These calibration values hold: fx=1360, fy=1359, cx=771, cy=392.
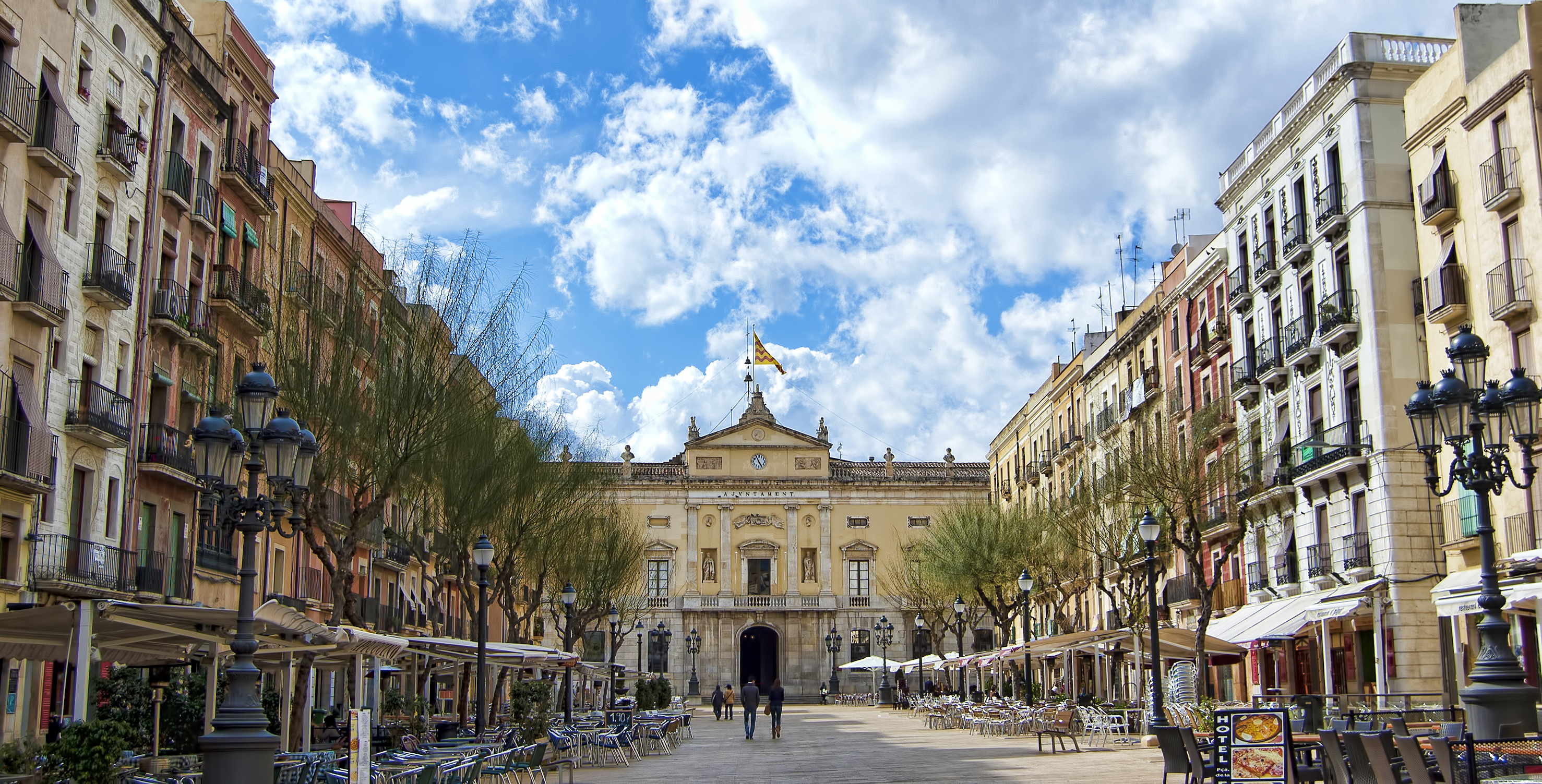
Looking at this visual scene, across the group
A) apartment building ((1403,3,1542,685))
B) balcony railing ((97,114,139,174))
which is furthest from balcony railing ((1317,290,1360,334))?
balcony railing ((97,114,139,174))

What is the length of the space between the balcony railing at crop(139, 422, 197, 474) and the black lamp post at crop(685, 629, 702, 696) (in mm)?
Answer: 48829

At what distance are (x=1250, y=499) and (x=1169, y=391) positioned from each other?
877 centimetres

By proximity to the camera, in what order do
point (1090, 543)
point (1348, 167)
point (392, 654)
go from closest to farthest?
point (392, 654)
point (1348, 167)
point (1090, 543)

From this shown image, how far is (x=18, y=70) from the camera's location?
23.4 meters

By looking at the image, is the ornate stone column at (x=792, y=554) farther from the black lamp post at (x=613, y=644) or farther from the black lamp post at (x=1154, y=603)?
the black lamp post at (x=1154, y=603)

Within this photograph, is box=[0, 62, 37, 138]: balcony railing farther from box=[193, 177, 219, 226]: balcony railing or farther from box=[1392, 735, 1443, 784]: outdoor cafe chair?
box=[1392, 735, 1443, 784]: outdoor cafe chair

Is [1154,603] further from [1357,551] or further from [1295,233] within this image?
[1295,233]

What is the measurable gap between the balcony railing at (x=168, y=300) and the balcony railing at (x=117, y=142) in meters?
2.57

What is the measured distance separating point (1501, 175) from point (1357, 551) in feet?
32.0

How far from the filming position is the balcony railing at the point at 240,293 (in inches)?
1221

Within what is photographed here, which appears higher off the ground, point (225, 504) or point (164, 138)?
point (164, 138)

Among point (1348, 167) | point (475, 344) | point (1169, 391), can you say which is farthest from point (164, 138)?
point (1169, 391)

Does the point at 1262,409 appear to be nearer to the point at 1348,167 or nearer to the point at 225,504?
the point at 1348,167

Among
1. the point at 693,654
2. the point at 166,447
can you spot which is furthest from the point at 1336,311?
the point at 693,654
